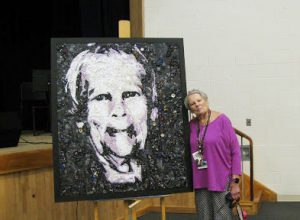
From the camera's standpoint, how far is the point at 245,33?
5.29 m

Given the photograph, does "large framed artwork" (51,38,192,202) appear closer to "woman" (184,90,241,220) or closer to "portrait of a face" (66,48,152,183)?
"portrait of a face" (66,48,152,183)

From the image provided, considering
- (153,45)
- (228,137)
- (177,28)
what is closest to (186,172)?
(228,137)

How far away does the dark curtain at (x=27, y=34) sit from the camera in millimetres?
6820

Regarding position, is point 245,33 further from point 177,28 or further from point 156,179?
point 156,179

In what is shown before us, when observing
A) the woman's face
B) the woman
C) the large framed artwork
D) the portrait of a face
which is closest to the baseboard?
the woman

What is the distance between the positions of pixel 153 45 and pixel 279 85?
295 centimetres

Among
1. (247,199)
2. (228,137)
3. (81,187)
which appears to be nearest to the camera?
(81,187)

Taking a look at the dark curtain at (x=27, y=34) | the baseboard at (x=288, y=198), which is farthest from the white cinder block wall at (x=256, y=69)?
the dark curtain at (x=27, y=34)

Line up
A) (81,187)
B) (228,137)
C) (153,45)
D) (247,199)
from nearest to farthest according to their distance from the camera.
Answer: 1. (81,187)
2. (153,45)
3. (228,137)
4. (247,199)

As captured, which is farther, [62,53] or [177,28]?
[177,28]

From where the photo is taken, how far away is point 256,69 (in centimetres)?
529

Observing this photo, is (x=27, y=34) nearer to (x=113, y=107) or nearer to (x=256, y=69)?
(x=256, y=69)

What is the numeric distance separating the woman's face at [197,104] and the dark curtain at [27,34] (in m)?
4.15

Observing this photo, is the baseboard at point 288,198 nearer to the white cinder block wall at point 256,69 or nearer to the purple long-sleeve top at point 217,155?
the white cinder block wall at point 256,69
